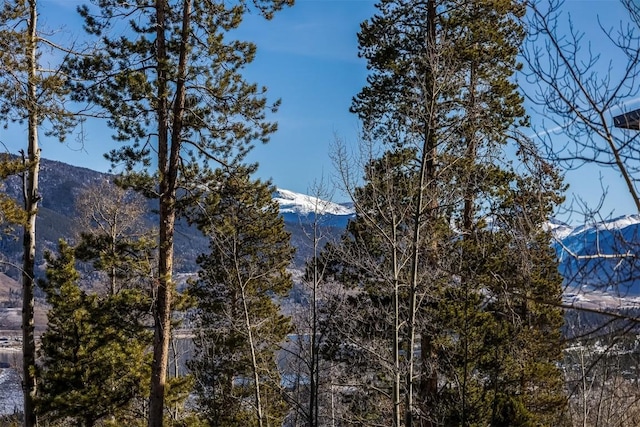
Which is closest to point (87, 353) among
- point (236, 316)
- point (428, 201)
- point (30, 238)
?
point (30, 238)

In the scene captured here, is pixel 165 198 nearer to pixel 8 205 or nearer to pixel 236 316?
pixel 8 205

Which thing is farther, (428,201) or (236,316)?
(236,316)

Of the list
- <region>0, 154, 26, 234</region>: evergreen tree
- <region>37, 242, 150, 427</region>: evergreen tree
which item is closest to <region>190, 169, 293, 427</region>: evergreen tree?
<region>37, 242, 150, 427</region>: evergreen tree

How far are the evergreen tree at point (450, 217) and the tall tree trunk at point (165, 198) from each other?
3.11 metres

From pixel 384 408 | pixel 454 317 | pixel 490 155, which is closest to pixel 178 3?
pixel 490 155

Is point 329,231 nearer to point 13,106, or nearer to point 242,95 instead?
point 242,95

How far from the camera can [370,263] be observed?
429 inches

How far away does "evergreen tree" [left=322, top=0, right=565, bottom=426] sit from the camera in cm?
1062

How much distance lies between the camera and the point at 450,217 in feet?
40.9

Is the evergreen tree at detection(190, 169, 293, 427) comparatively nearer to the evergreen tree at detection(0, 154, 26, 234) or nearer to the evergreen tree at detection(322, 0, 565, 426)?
the evergreen tree at detection(322, 0, 565, 426)

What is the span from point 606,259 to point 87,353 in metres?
11.9

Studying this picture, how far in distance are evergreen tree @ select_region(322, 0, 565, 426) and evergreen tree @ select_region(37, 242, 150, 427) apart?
472cm

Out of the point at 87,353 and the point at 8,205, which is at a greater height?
the point at 8,205

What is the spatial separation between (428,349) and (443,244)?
2.91m
